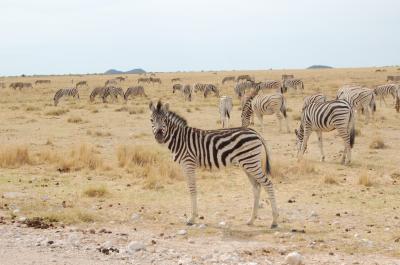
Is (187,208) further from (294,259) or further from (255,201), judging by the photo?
(294,259)

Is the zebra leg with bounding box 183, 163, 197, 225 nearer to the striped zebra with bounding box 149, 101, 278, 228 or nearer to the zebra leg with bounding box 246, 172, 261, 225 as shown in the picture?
the striped zebra with bounding box 149, 101, 278, 228

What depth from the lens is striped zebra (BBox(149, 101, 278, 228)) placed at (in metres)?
8.48

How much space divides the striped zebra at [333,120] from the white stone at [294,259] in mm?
8314

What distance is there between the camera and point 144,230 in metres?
8.22

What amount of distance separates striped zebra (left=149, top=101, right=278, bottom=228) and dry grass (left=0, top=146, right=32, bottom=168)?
20.2 feet

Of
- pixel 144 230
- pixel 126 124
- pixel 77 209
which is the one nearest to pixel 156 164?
pixel 77 209

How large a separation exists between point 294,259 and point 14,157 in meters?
9.61

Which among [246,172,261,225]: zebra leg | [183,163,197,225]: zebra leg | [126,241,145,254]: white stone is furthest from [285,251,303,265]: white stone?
[183,163,197,225]: zebra leg

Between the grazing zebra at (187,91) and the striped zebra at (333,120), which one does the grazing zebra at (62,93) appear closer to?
the grazing zebra at (187,91)

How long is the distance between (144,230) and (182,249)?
1.27 metres

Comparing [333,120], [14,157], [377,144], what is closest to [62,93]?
[14,157]

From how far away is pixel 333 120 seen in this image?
1448 cm

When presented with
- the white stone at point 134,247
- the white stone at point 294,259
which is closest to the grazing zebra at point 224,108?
the white stone at point 134,247

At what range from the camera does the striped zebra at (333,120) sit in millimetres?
14383
